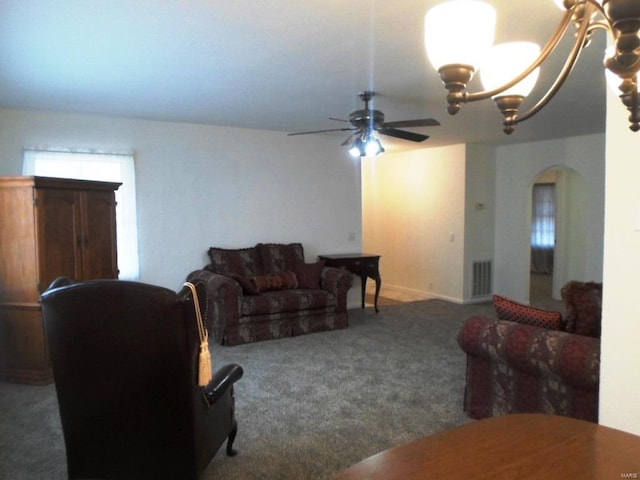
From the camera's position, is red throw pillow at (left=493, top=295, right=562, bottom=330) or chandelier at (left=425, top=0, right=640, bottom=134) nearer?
chandelier at (left=425, top=0, right=640, bottom=134)

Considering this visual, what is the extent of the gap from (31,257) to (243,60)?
94.0 inches

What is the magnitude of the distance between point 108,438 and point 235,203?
4071mm

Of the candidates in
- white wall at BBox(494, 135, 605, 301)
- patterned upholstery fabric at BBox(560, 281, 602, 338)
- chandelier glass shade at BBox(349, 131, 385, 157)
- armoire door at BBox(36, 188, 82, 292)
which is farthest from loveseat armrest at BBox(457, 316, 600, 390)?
white wall at BBox(494, 135, 605, 301)

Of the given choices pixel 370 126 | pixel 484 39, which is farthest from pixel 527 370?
pixel 370 126

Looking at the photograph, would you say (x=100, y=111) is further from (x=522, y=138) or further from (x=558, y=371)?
(x=522, y=138)

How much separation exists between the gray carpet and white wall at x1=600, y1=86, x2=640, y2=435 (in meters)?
1.13

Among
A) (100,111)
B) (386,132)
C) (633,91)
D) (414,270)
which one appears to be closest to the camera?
(633,91)

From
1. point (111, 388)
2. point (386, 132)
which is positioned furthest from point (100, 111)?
point (111, 388)

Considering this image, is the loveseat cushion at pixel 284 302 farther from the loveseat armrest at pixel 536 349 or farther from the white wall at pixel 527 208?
the white wall at pixel 527 208

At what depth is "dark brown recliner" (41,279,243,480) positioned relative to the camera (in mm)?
1876

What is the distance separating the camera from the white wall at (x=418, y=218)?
23.2 feet

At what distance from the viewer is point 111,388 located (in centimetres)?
196

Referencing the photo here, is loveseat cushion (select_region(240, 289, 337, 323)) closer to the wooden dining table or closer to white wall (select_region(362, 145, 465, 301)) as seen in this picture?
white wall (select_region(362, 145, 465, 301))

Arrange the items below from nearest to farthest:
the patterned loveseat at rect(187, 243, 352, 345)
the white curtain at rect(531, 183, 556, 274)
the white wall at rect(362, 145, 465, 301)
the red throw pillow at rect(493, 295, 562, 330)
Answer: the red throw pillow at rect(493, 295, 562, 330), the patterned loveseat at rect(187, 243, 352, 345), the white wall at rect(362, 145, 465, 301), the white curtain at rect(531, 183, 556, 274)
